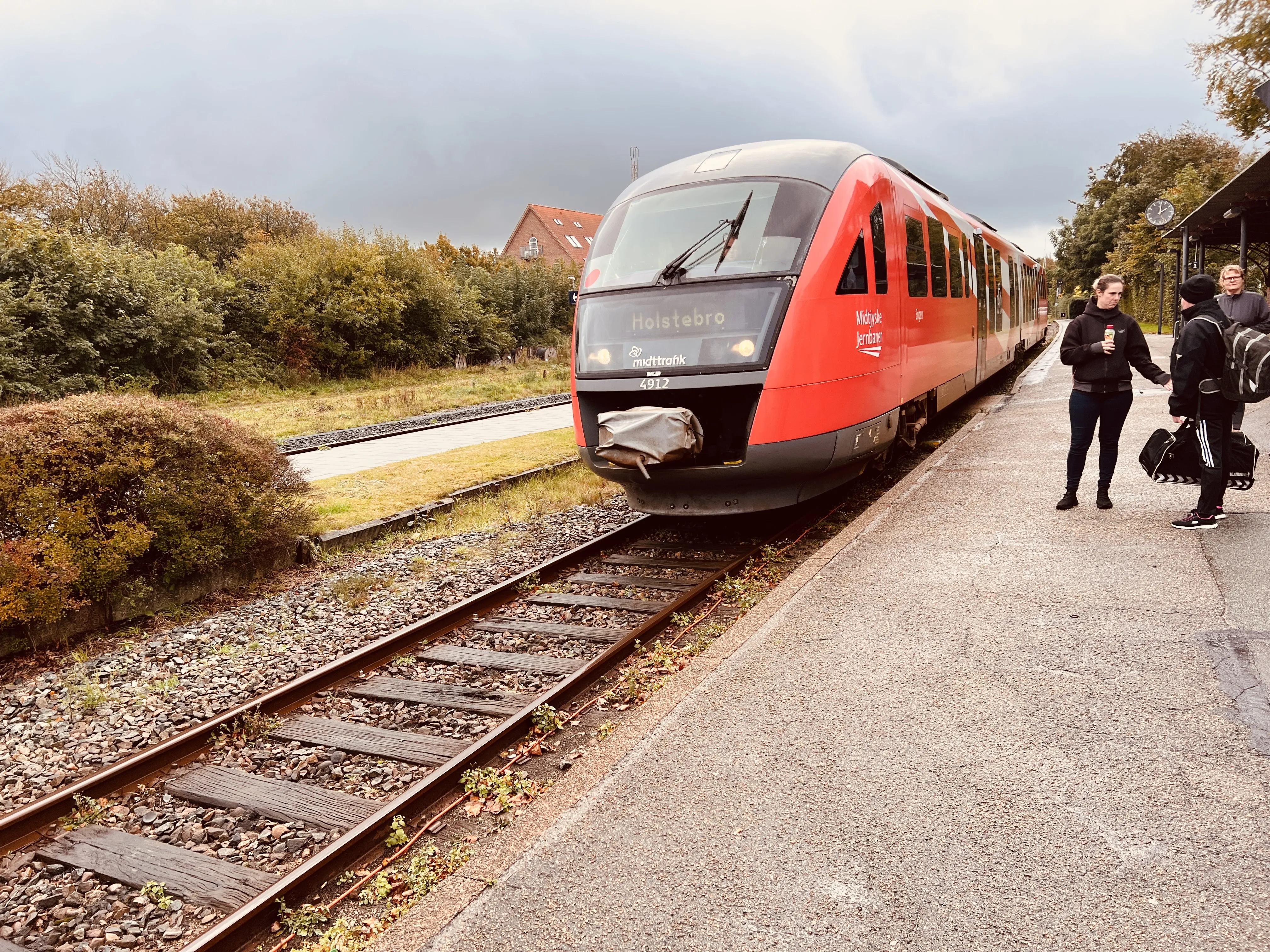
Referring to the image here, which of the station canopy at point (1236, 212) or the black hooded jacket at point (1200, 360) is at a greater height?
the station canopy at point (1236, 212)

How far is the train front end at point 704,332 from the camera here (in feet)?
20.8

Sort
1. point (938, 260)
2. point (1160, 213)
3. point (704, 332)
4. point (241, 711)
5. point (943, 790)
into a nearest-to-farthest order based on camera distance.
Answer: point (943, 790) < point (241, 711) < point (704, 332) < point (938, 260) < point (1160, 213)

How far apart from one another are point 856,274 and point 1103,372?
6.80ft

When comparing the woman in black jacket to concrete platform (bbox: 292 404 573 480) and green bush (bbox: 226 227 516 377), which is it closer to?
concrete platform (bbox: 292 404 573 480)

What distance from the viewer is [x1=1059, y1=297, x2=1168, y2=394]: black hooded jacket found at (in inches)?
265

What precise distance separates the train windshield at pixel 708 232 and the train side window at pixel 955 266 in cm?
435

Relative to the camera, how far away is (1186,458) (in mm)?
6578

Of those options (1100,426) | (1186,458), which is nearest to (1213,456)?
(1186,458)

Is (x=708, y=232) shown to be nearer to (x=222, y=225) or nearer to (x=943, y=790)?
(x=943, y=790)

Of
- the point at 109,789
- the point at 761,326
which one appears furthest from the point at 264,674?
the point at 761,326

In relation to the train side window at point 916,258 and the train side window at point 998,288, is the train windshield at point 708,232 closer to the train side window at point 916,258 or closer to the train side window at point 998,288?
the train side window at point 916,258

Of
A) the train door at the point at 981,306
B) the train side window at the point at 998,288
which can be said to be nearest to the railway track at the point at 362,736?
the train door at the point at 981,306

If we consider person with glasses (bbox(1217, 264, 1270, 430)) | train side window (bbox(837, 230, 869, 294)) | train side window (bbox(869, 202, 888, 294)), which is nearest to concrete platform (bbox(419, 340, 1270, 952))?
person with glasses (bbox(1217, 264, 1270, 430))

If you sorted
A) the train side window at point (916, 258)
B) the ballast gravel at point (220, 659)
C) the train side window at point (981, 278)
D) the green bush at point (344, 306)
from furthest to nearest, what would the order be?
the green bush at point (344, 306)
the train side window at point (981, 278)
the train side window at point (916, 258)
the ballast gravel at point (220, 659)
